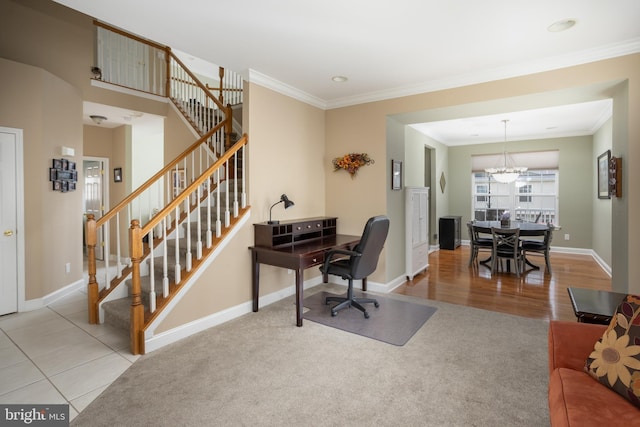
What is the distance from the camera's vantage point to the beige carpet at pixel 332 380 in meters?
1.96

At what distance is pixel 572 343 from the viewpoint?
1.76m

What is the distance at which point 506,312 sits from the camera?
12.3ft

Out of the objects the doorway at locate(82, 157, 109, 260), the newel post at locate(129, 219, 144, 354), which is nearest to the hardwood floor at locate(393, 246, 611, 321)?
the newel post at locate(129, 219, 144, 354)

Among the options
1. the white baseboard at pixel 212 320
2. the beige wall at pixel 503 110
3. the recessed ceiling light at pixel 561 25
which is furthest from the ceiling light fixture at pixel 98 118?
the recessed ceiling light at pixel 561 25

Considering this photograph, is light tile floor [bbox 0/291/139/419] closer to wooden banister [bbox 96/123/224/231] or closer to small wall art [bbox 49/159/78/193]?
wooden banister [bbox 96/123/224/231]

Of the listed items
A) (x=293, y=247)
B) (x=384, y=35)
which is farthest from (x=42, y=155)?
(x=384, y=35)

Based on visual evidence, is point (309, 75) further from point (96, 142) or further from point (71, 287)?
point (96, 142)

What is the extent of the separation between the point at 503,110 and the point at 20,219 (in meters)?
5.90

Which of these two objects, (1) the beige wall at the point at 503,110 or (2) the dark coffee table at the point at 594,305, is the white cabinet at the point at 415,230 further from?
(2) the dark coffee table at the point at 594,305

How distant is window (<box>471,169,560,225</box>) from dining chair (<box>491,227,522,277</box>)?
8.37ft

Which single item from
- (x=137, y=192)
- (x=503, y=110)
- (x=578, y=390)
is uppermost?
(x=503, y=110)

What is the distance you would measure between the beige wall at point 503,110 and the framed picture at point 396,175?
12cm

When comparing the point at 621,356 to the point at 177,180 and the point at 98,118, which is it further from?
the point at 98,118

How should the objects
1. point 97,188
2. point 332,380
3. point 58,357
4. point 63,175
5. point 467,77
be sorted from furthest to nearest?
1. point 97,188
2. point 63,175
3. point 467,77
4. point 58,357
5. point 332,380
